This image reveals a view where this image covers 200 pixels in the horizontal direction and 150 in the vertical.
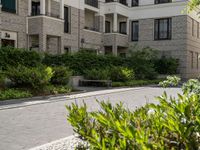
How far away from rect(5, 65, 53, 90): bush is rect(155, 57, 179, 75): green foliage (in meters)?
19.1

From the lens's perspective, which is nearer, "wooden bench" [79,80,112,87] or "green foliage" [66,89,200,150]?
"green foliage" [66,89,200,150]

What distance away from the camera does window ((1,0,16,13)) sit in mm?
23006

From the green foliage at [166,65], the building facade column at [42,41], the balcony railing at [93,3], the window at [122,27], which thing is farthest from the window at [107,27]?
the building facade column at [42,41]

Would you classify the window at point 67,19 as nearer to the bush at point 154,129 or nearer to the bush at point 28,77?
the bush at point 28,77

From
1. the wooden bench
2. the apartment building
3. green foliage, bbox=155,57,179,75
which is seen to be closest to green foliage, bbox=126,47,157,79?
green foliage, bbox=155,57,179,75

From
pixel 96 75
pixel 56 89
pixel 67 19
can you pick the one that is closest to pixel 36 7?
pixel 67 19

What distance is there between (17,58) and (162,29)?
72.6 ft

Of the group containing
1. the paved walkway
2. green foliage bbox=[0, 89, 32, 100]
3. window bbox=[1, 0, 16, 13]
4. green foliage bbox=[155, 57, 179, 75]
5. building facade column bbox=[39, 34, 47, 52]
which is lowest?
the paved walkway

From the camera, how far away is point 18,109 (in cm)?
1181

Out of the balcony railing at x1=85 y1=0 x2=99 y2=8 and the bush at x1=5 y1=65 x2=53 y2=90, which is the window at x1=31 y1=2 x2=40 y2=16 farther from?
the bush at x1=5 y1=65 x2=53 y2=90

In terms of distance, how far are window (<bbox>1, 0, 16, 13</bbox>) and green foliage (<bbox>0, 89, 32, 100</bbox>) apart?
1024 centimetres

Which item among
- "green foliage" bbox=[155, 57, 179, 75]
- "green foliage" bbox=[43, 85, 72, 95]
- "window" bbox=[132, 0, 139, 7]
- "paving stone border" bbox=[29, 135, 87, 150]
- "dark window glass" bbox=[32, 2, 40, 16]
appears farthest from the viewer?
"window" bbox=[132, 0, 139, 7]

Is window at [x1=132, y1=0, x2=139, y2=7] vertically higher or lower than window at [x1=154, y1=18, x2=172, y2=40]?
higher

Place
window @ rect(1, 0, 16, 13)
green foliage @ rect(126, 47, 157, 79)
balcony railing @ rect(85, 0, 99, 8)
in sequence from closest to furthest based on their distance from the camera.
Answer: window @ rect(1, 0, 16, 13) < green foliage @ rect(126, 47, 157, 79) < balcony railing @ rect(85, 0, 99, 8)
